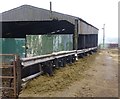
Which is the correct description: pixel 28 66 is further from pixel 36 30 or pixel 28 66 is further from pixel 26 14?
pixel 26 14

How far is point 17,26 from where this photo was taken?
23812 millimetres

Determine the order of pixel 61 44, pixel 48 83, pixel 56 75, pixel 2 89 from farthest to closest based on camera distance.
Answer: pixel 61 44, pixel 56 75, pixel 48 83, pixel 2 89

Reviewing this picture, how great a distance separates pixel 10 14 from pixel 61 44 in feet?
24.3

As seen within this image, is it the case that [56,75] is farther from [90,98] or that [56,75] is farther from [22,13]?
[22,13]

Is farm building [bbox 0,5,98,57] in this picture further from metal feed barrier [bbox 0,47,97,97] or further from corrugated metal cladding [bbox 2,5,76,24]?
metal feed barrier [bbox 0,47,97,97]

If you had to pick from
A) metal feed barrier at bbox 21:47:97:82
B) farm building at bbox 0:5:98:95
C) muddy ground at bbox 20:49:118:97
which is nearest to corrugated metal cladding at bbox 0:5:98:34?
farm building at bbox 0:5:98:95

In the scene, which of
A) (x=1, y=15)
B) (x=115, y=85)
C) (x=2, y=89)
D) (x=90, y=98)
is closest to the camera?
(x=90, y=98)

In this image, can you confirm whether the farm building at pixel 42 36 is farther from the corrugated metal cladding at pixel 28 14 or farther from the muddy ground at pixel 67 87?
the muddy ground at pixel 67 87

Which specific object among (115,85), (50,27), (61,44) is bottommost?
(115,85)

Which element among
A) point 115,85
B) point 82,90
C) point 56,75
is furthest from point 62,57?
point 82,90

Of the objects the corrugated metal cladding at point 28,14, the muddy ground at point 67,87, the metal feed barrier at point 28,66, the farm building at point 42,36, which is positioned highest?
the corrugated metal cladding at point 28,14

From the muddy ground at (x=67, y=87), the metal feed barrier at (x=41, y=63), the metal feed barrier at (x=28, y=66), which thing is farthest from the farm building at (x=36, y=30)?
the muddy ground at (x=67, y=87)

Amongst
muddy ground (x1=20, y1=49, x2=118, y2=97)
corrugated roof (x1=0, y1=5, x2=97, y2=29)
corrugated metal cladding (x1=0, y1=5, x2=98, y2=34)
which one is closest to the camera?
muddy ground (x1=20, y1=49, x2=118, y2=97)

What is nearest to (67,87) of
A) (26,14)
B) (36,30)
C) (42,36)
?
(42,36)
